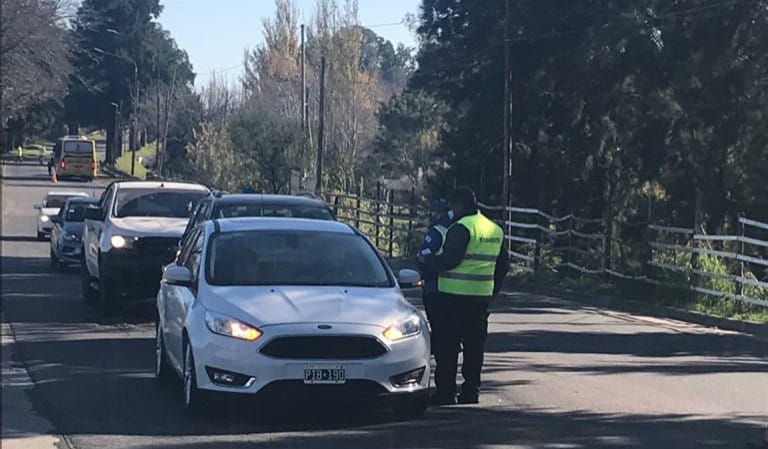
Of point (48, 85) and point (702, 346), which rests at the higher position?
point (48, 85)

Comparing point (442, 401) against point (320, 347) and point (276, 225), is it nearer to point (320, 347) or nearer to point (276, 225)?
point (320, 347)

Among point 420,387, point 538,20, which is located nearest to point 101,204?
point 420,387

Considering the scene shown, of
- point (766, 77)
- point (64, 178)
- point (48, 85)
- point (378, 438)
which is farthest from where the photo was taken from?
point (64, 178)

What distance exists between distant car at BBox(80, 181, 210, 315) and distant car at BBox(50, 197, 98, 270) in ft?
20.7

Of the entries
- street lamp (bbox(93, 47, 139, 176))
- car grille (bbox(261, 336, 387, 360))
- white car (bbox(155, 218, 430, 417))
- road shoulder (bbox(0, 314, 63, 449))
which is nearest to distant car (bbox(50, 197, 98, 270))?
road shoulder (bbox(0, 314, 63, 449))

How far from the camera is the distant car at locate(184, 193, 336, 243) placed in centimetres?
1544

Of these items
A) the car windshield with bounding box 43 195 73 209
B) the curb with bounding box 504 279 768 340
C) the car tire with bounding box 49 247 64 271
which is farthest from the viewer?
the car windshield with bounding box 43 195 73 209

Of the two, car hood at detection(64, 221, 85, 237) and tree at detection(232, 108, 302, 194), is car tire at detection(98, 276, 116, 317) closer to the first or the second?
car hood at detection(64, 221, 85, 237)

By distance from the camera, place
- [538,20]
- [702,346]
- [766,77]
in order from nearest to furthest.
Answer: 1. [702,346]
2. [766,77]
3. [538,20]

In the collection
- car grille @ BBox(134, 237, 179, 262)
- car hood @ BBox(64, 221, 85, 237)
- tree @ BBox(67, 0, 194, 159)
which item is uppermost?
tree @ BBox(67, 0, 194, 159)

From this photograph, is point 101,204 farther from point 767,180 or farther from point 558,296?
point 767,180

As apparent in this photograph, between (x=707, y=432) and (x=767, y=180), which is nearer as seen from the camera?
(x=707, y=432)

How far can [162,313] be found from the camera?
12.0 metres

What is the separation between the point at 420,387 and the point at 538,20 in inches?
861
